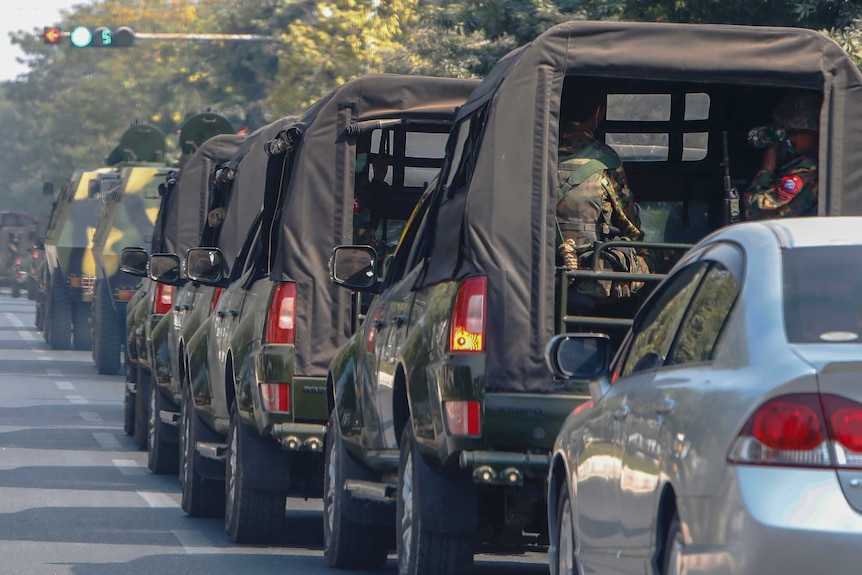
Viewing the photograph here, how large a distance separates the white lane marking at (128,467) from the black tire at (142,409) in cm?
67

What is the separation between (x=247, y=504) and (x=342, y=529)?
1.08m

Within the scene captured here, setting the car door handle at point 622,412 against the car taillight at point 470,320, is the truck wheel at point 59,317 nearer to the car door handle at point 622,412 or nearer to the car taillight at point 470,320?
the car taillight at point 470,320

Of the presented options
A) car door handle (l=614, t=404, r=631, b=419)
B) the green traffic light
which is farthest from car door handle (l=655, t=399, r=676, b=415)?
the green traffic light

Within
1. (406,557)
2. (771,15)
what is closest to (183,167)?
(771,15)

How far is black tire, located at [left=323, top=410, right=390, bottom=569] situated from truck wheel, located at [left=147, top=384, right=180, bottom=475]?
477 cm

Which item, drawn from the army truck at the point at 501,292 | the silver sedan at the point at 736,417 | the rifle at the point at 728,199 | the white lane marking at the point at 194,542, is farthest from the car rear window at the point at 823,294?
→ the white lane marking at the point at 194,542

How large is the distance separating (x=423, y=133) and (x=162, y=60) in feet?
222

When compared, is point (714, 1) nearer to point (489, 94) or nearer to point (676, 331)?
point (489, 94)

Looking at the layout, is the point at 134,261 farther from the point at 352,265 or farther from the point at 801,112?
the point at 801,112

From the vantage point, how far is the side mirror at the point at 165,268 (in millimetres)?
12023

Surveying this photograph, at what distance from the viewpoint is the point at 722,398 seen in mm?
4270

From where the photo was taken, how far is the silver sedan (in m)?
3.99

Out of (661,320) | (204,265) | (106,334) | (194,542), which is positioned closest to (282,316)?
(194,542)

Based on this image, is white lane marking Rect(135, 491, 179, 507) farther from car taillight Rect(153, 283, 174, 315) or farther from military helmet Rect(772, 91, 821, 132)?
military helmet Rect(772, 91, 821, 132)
